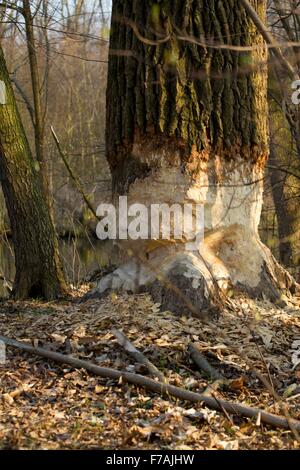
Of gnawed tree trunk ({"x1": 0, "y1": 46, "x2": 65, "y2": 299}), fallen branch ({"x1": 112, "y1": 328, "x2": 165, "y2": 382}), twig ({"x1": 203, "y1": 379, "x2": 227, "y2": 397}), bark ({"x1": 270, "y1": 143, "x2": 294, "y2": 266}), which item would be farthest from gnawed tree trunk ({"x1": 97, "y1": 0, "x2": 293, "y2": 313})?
A: bark ({"x1": 270, "y1": 143, "x2": 294, "y2": 266})

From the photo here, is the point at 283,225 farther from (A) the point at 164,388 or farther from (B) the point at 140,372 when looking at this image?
(A) the point at 164,388

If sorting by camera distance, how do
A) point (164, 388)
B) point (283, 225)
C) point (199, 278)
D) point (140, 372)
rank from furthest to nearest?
1. point (283, 225)
2. point (199, 278)
3. point (140, 372)
4. point (164, 388)

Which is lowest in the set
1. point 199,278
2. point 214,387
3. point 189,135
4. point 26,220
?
point 214,387

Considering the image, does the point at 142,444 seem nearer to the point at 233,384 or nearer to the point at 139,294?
the point at 233,384

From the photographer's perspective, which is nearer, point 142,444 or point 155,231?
point 142,444

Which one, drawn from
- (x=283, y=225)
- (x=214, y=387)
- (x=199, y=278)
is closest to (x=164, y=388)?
(x=214, y=387)

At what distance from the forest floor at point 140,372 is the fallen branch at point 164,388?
39 millimetres

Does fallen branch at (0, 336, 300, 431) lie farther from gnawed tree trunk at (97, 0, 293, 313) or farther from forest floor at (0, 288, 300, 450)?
gnawed tree trunk at (97, 0, 293, 313)

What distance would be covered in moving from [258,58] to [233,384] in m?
2.83

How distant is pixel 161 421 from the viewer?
402 centimetres

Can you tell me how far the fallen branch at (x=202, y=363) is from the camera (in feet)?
15.3

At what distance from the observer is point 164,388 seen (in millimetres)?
4352

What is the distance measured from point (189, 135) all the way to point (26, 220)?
2285 millimetres

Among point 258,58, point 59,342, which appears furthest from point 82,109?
point 59,342
